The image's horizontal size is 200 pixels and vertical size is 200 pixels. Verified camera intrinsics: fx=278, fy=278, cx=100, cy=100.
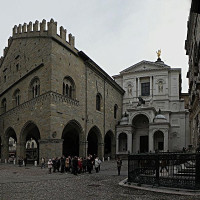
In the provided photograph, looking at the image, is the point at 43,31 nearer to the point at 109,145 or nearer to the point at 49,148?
the point at 49,148

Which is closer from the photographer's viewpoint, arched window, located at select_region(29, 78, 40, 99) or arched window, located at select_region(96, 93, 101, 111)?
arched window, located at select_region(29, 78, 40, 99)

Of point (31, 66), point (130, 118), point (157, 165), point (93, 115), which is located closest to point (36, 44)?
point (31, 66)

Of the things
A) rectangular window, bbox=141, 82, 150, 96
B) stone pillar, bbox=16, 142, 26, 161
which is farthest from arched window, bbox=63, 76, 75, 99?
rectangular window, bbox=141, 82, 150, 96

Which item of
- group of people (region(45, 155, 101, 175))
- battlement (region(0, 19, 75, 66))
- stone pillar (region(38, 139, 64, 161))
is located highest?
battlement (region(0, 19, 75, 66))

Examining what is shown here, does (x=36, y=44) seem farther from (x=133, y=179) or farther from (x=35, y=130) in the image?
(x=133, y=179)

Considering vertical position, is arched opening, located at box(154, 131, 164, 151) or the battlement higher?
the battlement

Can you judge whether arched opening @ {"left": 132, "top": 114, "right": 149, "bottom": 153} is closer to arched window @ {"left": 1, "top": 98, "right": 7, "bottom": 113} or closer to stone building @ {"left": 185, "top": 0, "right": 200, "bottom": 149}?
arched window @ {"left": 1, "top": 98, "right": 7, "bottom": 113}

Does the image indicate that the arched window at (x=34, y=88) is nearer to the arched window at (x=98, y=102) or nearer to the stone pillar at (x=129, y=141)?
the arched window at (x=98, y=102)

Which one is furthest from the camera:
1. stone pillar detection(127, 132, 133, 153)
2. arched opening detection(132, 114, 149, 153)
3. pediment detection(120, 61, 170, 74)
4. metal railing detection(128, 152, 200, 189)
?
pediment detection(120, 61, 170, 74)

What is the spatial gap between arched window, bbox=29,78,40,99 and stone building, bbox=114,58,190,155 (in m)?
14.7

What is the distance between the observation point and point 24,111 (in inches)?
1059

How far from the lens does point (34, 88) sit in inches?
1058

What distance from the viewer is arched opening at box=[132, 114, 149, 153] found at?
1544 inches

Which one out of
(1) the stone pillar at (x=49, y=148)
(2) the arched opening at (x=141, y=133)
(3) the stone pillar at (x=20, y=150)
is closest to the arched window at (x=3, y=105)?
(3) the stone pillar at (x=20, y=150)
